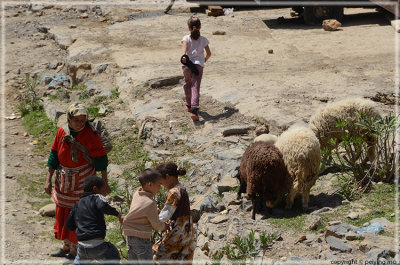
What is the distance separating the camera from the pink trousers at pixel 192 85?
31.4 feet

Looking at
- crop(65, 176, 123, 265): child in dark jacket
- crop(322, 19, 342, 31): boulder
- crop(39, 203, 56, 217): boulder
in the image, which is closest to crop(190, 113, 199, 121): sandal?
→ crop(39, 203, 56, 217): boulder

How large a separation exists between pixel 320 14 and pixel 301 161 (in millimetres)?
9969

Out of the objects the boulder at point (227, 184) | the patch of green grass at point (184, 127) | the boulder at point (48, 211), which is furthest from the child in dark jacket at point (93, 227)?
the patch of green grass at point (184, 127)

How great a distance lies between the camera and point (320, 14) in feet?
52.7

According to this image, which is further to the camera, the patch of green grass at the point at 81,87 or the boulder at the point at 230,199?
the patch of green grass at the point at 81,87

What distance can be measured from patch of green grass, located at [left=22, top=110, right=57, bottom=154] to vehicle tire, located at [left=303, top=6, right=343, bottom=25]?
7237 millimetres

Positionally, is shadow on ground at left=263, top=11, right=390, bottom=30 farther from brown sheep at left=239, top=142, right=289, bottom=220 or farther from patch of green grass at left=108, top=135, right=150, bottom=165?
brown sheep at left=239, top=142, right=289, bottom=220

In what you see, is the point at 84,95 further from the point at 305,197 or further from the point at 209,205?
the point at 305,197

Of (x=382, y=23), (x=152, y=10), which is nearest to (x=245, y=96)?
(x=382, y=23)

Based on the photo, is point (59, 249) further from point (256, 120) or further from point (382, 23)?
point (382, 23)

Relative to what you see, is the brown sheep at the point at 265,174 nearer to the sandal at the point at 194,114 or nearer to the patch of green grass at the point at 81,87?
the sandal at the point at 194,114

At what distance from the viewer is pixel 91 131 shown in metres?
6.11

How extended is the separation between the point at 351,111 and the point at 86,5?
1316 centimetres

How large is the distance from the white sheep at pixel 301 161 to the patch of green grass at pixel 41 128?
5.28m
